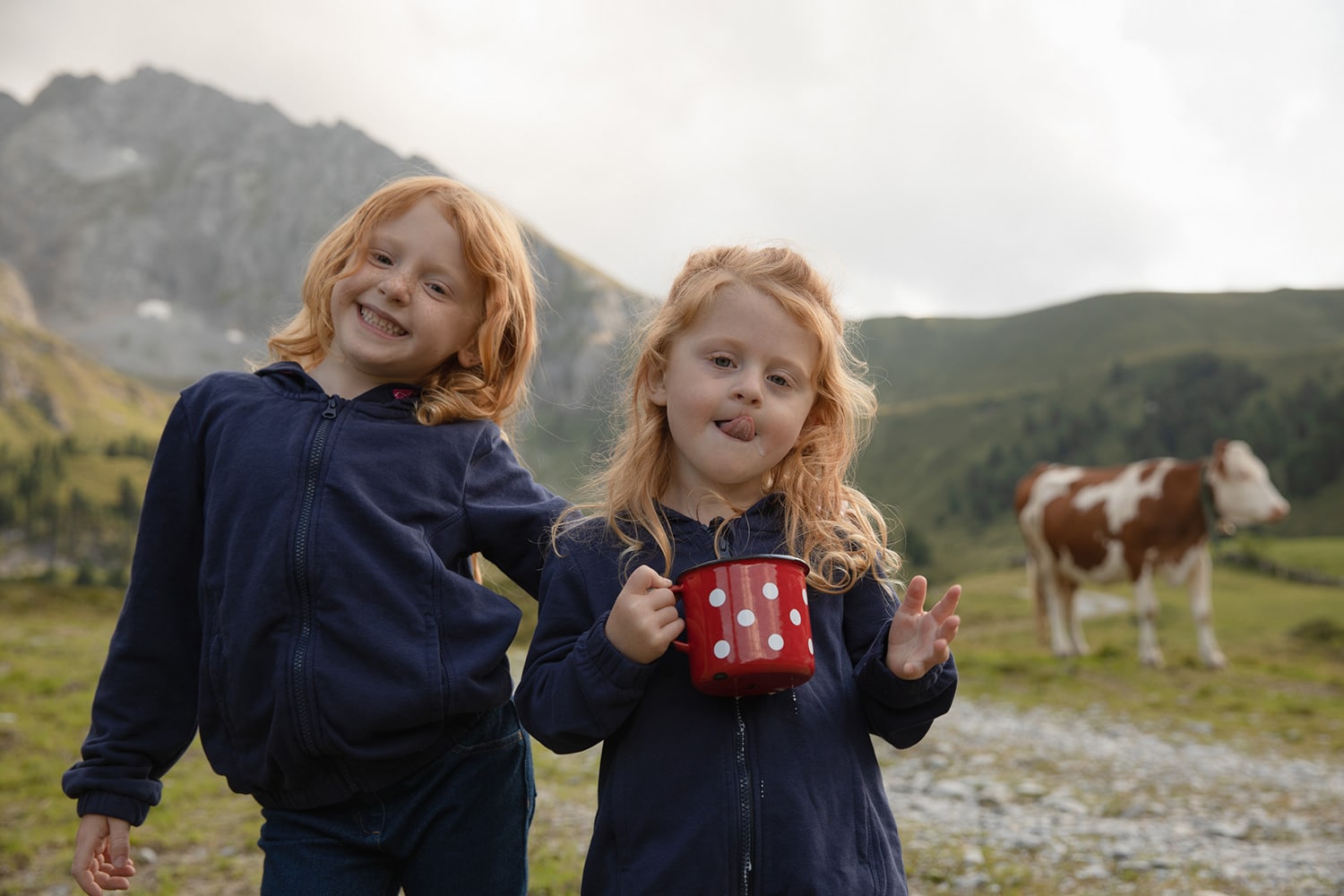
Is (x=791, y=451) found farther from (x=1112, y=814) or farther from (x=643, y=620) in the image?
(x=1112, y=814)

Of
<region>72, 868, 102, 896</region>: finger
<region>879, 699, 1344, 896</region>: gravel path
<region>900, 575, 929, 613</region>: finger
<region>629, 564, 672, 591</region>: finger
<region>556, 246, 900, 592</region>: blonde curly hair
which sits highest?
<region>556, 246, 900, 592</region>: blonde curly hair

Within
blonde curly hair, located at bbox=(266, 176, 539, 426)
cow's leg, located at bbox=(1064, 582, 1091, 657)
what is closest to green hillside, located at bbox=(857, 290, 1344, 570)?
cow's leg, located at bbox=(1064, 582, 1091, 657)

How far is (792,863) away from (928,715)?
57 centimetres

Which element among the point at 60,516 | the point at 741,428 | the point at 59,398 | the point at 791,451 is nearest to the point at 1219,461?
the point at 791,451

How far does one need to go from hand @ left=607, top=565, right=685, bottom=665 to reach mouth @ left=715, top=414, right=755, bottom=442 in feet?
1.73

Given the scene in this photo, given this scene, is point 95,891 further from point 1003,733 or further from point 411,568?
point 1003,733

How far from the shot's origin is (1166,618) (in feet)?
76.6

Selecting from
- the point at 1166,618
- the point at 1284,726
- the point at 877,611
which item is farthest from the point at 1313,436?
the point at 877,611

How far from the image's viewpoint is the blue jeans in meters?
2.72

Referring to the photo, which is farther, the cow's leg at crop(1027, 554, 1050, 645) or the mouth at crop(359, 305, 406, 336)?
the cow's leg at crop(1027, 554, 1050, 645)

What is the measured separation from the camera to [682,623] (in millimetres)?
2383

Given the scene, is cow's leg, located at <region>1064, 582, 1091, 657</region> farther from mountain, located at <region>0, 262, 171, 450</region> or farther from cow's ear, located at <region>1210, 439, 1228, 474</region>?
mountain, located at <region>0, 262, 171, 450</region>

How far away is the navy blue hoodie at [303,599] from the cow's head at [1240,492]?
53.3 feet

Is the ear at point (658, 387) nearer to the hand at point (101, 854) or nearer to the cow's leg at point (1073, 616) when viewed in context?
the hand at point (101, 854)
